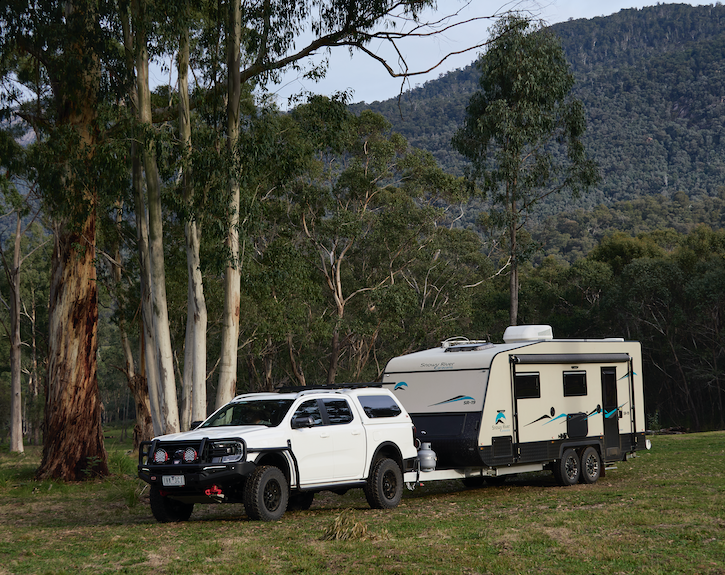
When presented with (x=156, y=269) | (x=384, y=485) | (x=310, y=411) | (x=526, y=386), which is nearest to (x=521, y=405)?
(x=526, y=386)

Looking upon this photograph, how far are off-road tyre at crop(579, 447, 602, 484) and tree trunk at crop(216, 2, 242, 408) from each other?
7234 millimetres

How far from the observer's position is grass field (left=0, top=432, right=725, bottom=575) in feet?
24.9

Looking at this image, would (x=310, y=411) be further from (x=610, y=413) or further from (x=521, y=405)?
(x=610, y=413)

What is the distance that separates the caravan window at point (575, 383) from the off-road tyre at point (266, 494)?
636 cm

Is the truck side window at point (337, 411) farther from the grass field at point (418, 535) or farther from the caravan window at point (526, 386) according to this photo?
the caravan window at point (526, 386)

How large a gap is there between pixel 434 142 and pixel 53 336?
11804cm

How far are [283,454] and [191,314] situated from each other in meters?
7.17

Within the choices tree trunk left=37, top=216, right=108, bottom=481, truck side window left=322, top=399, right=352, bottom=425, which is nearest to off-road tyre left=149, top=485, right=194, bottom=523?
truck side window left=322, top=399, right=352, bottom=425

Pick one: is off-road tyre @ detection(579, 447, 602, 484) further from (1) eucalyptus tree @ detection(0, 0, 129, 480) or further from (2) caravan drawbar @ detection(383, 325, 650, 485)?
(1) eucalyptus tree @ detection(0, 0, 129, 480)

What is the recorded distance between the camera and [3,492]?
17.8 m

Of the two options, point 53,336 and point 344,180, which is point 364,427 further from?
point 344,180

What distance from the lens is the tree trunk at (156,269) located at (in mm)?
17141

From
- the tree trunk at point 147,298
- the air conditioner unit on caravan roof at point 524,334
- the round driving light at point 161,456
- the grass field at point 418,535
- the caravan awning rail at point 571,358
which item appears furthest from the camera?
the tree trunk at point 147,298

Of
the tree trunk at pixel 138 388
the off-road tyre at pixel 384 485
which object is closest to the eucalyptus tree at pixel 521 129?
the tree trunk at pixel 138 388
